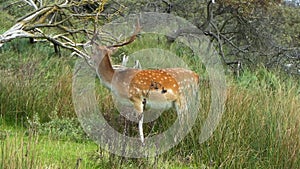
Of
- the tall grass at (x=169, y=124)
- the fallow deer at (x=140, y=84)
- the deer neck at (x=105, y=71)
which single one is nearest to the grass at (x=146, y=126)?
the tall grass at (x=169, y=124)

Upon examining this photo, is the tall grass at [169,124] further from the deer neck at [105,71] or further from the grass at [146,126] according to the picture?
the deer neck at [105,71]

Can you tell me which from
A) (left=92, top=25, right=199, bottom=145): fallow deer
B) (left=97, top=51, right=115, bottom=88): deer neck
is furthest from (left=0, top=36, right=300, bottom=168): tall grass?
(left=97, top=51, right=115, bottom=88): deer neck

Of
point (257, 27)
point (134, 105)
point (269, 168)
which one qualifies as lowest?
point (269, 168)

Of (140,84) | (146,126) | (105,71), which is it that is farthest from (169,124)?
(105,71)

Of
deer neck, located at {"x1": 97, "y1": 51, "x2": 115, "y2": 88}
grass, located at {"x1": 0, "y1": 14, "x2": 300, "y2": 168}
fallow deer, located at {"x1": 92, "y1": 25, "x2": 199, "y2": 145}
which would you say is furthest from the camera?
deer neck, located at {"x1": 97, "y1": 51, "x2": 115, "y2": 88}

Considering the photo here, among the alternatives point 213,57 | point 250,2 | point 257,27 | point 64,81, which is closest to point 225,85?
point 64,81

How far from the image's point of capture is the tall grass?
15.8 ft

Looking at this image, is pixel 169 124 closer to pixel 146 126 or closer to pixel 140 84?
pixel 146 126

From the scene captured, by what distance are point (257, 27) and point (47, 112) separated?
6.47 meters

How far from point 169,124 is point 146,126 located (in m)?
0.41

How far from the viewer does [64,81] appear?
750cm

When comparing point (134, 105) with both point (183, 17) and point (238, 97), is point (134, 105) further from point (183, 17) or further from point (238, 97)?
point (183, 17)

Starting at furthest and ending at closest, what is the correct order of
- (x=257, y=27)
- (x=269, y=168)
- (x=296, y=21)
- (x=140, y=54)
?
(x=296, y=21) → (x=257, y=27) → (x=140, y=54) → (x=269, y=168)

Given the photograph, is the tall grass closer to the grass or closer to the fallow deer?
the grass
